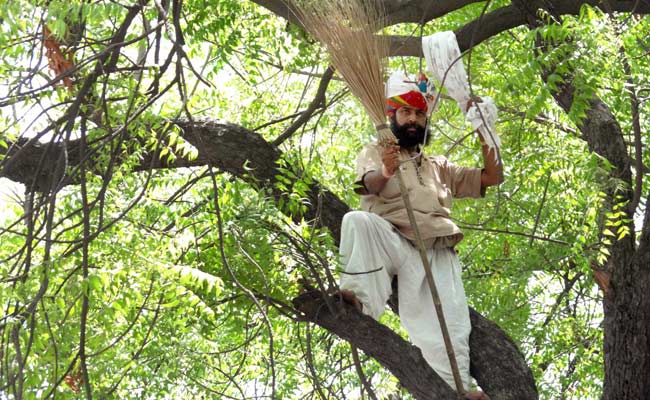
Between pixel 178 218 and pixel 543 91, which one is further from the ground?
pixel 543 91

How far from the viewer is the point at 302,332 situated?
7.09 m

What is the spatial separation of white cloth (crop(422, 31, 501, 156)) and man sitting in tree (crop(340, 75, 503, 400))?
59 millimetres

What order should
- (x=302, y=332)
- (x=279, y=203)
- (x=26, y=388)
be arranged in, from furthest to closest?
1. (x=302, y=332)
2. (x=279, y=203)
3. (x=26, y=388)

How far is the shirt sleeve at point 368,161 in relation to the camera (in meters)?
4.93

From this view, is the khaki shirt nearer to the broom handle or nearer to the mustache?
the mustache

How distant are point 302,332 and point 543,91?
2.73 m

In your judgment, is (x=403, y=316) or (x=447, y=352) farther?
(x=403, y=316)

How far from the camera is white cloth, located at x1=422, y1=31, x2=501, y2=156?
16.1 feet

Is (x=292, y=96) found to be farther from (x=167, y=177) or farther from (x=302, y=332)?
(x=167, y=177)

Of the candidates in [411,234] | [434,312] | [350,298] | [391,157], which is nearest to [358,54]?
[391,157]

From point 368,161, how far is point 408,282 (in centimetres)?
56

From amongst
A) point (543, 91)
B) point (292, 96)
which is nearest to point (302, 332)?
point (292, 96)

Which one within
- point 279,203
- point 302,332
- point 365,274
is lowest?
point 365,274

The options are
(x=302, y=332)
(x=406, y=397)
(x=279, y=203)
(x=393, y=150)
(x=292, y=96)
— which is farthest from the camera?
(x=406, y=397)
